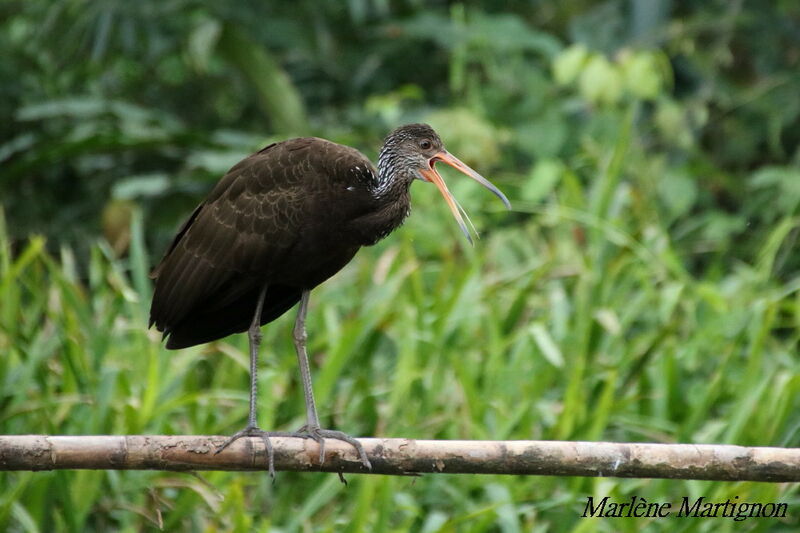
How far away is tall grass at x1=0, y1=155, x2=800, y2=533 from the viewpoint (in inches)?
212

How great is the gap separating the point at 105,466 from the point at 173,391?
1886 millimetres

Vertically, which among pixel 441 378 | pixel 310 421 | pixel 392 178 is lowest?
pixel 310 421

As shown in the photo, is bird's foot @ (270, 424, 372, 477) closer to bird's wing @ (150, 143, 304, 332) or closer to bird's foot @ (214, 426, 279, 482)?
bird's foot @ (214, 426, 279, 482)

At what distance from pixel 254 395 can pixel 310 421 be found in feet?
0.84

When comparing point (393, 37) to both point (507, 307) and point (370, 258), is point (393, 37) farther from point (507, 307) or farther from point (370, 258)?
point (507, 307)

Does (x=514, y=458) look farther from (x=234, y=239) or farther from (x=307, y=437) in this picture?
(x=234, y=239)

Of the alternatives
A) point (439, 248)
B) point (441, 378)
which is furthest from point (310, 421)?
point (439, 248)

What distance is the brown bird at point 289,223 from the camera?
14.8ft

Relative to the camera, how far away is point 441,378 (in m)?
6.03

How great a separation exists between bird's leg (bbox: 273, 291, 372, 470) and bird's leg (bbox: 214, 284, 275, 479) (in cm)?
15

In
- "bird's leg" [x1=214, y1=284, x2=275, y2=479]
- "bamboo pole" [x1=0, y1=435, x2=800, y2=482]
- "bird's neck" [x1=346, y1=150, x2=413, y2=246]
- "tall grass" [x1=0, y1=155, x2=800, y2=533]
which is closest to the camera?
"bamboo pole" [x1=0, y1=435, x2=800, y2=482]

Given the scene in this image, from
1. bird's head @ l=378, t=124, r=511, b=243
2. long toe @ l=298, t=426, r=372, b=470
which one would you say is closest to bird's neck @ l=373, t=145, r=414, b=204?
bird's head @ l=378, t=124, r=511, b=243

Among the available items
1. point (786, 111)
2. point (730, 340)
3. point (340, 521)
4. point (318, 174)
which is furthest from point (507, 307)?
point (786, 111)

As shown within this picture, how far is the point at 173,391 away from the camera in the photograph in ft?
19.2
